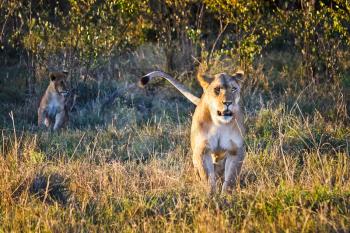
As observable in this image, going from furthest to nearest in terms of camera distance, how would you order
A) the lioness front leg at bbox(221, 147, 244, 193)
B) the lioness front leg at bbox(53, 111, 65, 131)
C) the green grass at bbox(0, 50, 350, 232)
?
1. the lioness front leg at bbox(53, 111, 65, 131)
2. the lioness front leg at bbox(221, 147, 244, 193)
3. the green grass at bbox(0, 50, 350, 232)

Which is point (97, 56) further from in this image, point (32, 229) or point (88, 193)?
point (32, 229)

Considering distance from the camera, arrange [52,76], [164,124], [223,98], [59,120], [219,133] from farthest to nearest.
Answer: [52,76] < [59,120] < [164,124] < [219,133] < [223,98]

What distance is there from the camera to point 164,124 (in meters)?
8.92

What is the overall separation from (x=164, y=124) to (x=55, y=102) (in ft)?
6.24

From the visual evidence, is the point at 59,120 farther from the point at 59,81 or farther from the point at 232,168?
the point at 232,168

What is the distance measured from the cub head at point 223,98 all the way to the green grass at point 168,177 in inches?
21.4

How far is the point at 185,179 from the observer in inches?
253

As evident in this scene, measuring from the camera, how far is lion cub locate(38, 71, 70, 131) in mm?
9969

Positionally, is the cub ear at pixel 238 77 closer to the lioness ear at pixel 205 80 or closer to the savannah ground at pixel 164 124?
the lioness ear at pixel 205 80

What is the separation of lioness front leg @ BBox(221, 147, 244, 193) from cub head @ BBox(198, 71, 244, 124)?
287 mm

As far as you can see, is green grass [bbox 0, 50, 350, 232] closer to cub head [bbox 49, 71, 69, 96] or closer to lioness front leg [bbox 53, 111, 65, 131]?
lioness front leg [bbox 53, 111, 65, 131]

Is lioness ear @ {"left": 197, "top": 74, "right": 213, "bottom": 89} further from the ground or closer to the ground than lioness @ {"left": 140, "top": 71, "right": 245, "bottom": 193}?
further from the ground

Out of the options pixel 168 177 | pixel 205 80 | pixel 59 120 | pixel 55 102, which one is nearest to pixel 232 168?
pixel 168 177

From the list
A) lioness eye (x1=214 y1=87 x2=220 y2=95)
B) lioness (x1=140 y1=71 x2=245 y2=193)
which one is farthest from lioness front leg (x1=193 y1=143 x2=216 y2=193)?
lioness eye (x1=214 y1=87 x2=220 y2=95)
